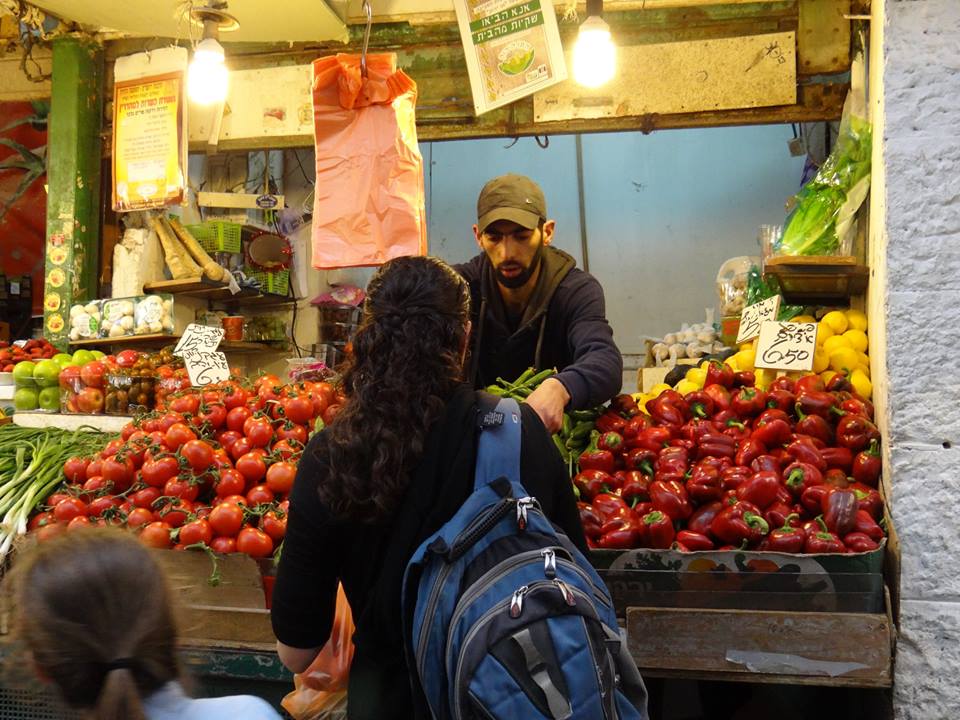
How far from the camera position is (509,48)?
4.83m

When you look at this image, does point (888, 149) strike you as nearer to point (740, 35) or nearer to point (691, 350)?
point (740, 35)

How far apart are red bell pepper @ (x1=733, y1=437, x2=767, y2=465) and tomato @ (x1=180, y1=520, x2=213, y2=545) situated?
76.7 inches

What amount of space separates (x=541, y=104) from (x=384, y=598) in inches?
165

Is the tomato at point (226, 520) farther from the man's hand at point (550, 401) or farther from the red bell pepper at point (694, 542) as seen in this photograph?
the red bell pepper at point (694, 542)

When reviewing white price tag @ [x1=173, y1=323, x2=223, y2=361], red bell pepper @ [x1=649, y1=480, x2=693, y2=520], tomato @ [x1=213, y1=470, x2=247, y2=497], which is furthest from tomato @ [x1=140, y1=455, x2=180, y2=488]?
red bell pepper @ [x1=649, y1=480, x2=693, y2=520]

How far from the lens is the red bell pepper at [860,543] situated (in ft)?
9.55

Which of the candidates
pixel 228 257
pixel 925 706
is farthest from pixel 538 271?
pixel 228 257

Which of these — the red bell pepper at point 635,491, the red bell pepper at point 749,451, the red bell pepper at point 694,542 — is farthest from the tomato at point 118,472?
the red bell pepper at point 749,451

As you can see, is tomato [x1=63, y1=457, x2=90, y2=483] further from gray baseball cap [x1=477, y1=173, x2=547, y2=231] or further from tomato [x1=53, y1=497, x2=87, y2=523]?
gray baseball cap [x1=477, y1=173, x2=547, y2=231]

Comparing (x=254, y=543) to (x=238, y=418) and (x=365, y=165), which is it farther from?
(x=365, y=165)

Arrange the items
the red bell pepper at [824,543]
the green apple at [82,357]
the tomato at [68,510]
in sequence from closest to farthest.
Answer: the red bell pepper at [824,543], the tomato at [68,510], the green apple at [82,357]

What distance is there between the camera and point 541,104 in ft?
18.1

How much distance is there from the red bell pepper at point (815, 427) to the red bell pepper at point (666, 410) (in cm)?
46

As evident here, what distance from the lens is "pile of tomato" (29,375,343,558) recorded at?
3254 mm
